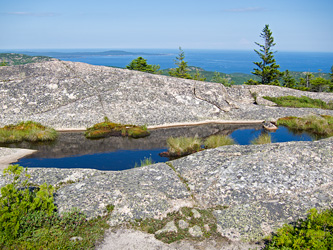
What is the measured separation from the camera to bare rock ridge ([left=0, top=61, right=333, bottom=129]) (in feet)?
91.9

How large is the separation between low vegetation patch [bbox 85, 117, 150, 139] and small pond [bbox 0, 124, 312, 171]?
762 millimetres

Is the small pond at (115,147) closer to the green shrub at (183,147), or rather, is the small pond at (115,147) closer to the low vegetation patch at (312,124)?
the green shrub at (183,147)

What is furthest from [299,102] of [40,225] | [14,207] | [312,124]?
[14,207]

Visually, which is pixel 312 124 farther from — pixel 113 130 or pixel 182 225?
pixel 182 225

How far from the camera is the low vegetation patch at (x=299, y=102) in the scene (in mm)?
35309

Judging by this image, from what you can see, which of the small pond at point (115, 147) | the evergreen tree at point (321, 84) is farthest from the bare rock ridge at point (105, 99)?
the evergreen tree at point (321, 84)

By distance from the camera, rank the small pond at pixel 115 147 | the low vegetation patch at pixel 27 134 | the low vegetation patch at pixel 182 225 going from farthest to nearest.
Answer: the low vegetation patch at pixel 27 134 < the small pond at pixel 115 147 < the low vegetation patch at pixel 182 225

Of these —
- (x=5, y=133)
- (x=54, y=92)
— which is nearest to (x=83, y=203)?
(x=5, y=133)

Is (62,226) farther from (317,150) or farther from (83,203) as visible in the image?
(317,150)

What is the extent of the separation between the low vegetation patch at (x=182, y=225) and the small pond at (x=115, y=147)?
24.8 ft

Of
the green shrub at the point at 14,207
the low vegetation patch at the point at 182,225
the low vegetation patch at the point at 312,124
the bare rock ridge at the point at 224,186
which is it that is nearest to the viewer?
the green shrub at the point at 14,207

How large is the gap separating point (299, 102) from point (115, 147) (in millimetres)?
26802

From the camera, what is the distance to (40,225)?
9.38m

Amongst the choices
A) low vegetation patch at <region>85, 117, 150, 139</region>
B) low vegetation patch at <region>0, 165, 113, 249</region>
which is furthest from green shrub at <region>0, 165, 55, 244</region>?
low vegetation patch at <region>85, 117, 150, 139</region>
